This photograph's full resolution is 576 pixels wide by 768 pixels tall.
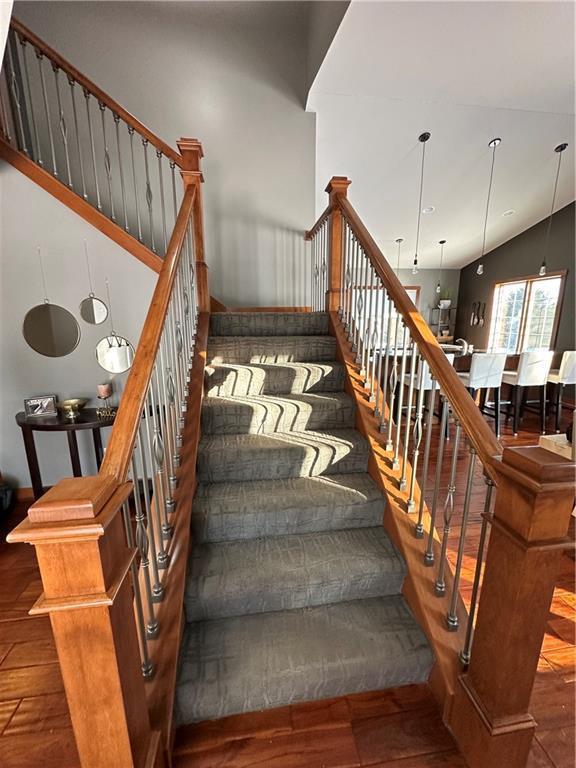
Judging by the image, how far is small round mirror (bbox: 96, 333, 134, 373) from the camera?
2648mm

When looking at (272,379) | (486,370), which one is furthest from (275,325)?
(486,370)

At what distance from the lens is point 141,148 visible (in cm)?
333

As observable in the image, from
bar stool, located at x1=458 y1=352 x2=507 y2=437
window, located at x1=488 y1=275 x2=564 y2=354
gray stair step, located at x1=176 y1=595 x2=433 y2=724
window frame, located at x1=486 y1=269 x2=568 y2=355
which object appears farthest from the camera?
window, located at x1=488 y1=275 x2=564 y2=354

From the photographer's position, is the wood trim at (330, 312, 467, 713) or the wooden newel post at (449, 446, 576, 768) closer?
the wooden newel post at (449, 446, 576, 768)

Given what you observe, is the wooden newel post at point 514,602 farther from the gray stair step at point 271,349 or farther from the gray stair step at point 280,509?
the gray stair step at point 271,349

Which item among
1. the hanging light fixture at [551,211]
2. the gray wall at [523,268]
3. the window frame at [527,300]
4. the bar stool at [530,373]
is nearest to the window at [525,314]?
the window frame at [527,300]

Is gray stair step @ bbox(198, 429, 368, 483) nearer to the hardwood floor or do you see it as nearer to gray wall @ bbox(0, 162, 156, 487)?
the hardwood floor

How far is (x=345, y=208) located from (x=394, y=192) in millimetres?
3065

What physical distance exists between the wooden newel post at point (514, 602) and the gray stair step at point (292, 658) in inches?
10.2

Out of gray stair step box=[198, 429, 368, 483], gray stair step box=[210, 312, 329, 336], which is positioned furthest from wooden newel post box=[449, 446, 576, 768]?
gray stair step box=[210, 312, 329, 336]

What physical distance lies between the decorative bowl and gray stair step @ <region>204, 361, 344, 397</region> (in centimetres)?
108

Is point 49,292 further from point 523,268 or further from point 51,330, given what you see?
point 523,268

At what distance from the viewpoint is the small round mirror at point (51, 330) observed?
2.53 meters

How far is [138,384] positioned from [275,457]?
91 cm
